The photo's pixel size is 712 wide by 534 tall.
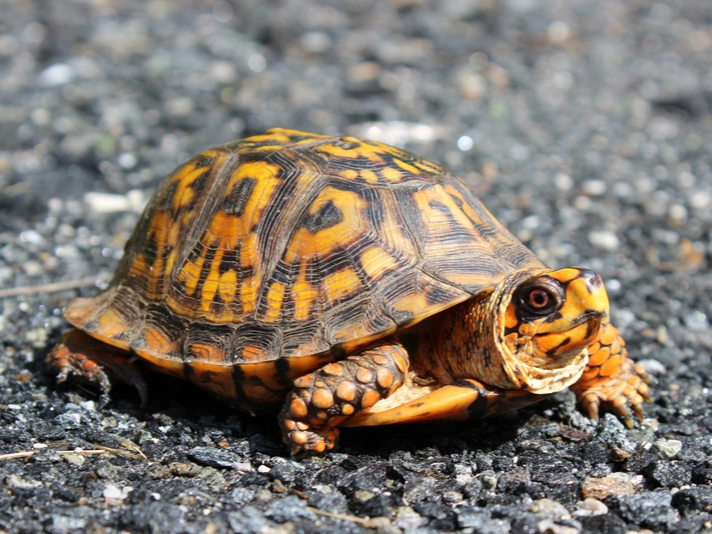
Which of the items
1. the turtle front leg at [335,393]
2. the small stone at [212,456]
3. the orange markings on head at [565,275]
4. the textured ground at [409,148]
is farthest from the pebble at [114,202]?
the orange markings on head at [565,275]

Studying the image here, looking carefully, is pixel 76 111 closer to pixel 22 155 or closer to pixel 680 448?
pixel 22 155

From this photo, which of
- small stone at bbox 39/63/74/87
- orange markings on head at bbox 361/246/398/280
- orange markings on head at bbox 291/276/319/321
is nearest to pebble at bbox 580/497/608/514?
orange markings on head at bbox 361/246/398/280

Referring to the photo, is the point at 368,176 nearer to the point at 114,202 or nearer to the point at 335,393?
the point at 335,393

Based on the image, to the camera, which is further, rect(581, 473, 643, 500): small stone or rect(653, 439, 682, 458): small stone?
rect(653, 439, 682, 458): small stone

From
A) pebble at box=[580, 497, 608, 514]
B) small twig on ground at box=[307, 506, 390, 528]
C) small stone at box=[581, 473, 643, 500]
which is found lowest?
small twig on ground at box=[307, 506, 390, 528]

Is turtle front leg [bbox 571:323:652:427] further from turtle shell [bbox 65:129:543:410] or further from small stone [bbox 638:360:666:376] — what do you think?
turtle shell [bbox 65:129:543:410]

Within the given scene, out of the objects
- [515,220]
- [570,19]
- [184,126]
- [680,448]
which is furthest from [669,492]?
[570,19]
